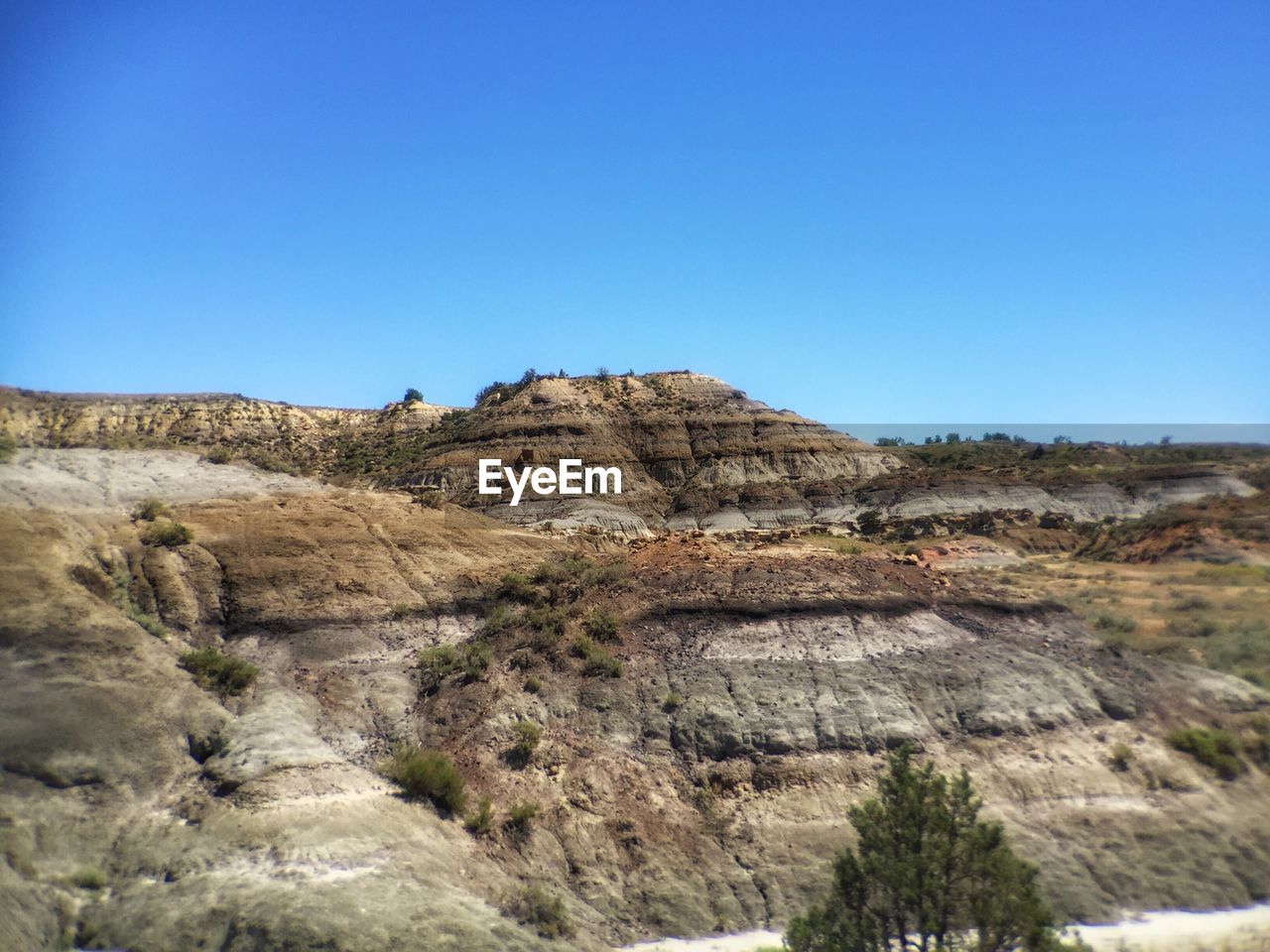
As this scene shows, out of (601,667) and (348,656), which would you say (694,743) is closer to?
(601,667)

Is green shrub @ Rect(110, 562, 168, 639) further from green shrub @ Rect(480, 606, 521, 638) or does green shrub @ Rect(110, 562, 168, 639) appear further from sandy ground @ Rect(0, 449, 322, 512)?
green shrub @ Rect(480, 606, 521, 638)

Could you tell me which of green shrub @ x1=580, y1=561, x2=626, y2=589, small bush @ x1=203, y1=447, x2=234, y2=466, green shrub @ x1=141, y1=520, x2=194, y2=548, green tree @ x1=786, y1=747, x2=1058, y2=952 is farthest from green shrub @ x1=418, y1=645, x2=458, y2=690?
small bush @ x1=203, y1=447, x2=234, y2=466

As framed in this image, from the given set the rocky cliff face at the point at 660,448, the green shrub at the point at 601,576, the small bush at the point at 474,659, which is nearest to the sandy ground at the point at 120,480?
the small bush at the point at 474,659

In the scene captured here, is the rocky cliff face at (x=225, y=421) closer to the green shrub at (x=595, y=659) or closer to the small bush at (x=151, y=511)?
the small bush at (x=151, y=511)

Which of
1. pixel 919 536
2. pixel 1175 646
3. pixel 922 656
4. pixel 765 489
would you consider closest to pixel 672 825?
pixel 922 656

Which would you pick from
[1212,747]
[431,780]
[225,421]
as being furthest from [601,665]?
[225,421]

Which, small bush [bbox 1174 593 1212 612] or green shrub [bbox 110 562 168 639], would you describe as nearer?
green shrub [bbox 110 562 168 639]

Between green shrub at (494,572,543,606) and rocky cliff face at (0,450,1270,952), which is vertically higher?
green shrub at (494,572,543,606)
